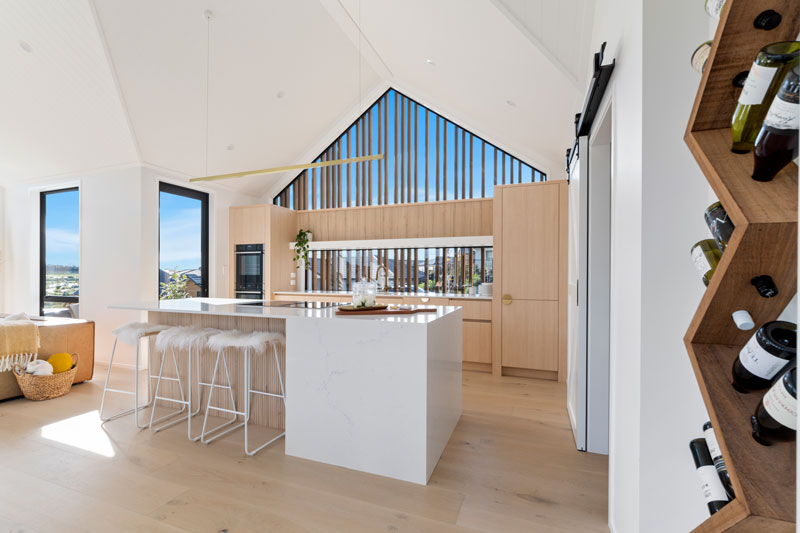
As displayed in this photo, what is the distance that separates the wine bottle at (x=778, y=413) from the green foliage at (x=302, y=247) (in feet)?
18.5

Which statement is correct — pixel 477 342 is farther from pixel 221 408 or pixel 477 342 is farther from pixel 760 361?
pixel 760 361

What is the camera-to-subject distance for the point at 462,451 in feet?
8.05

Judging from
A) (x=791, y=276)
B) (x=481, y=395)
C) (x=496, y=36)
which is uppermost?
(x=496, y=36)

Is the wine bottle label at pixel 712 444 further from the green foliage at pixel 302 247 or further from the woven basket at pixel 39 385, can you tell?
the green foliage at pixel 302 247

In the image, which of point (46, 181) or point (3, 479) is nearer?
point (3, 479)

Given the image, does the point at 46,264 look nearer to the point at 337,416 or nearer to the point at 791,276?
the point at 337,416

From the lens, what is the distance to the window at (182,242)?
4945 millimetres

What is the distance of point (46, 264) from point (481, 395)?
624 cm

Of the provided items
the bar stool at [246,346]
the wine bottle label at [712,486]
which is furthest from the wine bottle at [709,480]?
the bar stool at [246,346]

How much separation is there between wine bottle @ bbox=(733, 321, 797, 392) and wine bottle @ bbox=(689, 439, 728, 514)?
0.19 m

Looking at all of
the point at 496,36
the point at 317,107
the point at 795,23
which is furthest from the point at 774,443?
the point at 317,107

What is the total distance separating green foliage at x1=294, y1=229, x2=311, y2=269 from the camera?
579 cm

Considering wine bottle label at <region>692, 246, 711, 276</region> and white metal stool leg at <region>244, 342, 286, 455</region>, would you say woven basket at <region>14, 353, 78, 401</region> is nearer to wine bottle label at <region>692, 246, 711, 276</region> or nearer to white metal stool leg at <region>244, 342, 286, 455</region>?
white metal stool leg at <region>244, 342, 286, 455</region>

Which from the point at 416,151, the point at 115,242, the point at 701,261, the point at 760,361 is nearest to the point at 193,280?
the point at 115,242
